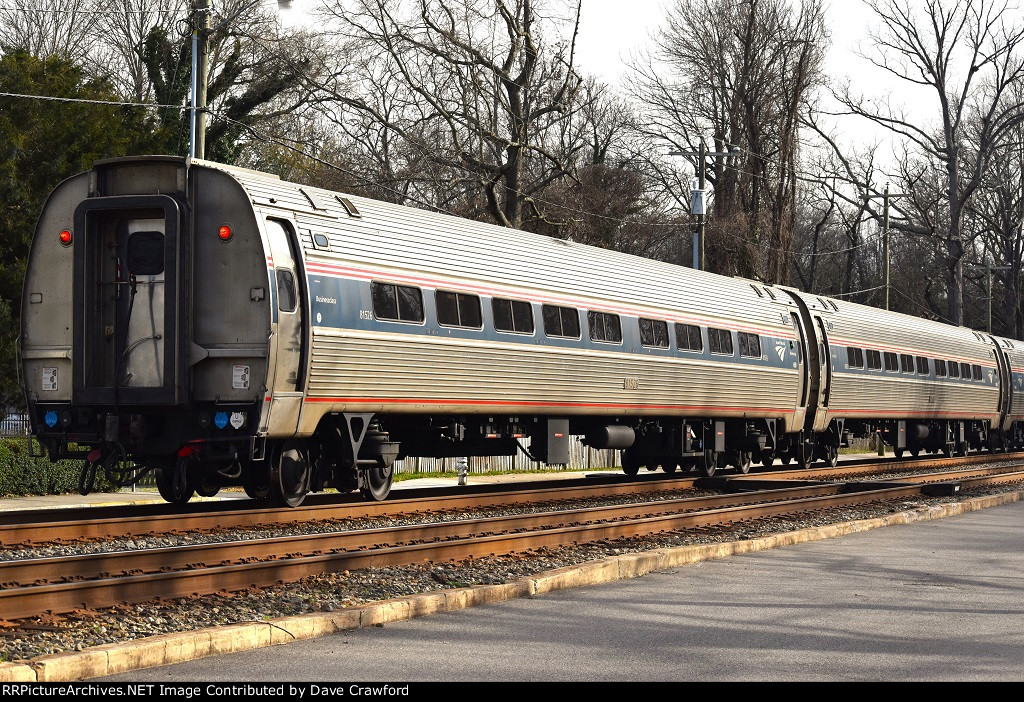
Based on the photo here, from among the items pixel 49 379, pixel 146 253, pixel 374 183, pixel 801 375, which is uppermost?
pixel 374 183

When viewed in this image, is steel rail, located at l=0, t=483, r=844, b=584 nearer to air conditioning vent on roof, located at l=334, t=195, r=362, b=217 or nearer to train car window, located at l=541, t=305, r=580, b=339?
train car window, located at l=541, t=305, r=580, b=339

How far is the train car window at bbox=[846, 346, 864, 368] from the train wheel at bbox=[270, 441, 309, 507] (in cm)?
1629

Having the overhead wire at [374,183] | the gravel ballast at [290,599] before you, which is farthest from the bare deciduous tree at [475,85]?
the gravel ballast at [290,599]

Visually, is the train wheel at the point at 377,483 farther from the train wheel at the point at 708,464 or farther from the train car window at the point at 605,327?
the train wheel at the point at 708,464

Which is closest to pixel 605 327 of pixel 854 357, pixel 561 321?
pixel 561 321

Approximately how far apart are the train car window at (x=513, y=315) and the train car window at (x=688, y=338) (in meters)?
4.64

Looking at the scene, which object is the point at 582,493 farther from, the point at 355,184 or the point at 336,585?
the point at 355,184

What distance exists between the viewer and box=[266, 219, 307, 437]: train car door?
13.4 meters

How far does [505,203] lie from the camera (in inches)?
1433

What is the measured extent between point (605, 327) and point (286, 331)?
707 cm

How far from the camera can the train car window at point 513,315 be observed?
55.7 feet

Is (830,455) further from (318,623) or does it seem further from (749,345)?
(318,623)

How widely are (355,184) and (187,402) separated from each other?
89.0 ft

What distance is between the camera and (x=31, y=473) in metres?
19.5
